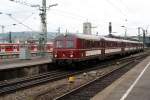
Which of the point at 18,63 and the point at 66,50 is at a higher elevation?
the point at 66,50

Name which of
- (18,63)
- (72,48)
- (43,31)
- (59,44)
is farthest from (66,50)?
(43,31)

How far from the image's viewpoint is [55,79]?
23672mm

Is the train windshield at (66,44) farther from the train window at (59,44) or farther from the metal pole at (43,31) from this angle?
the metal pole at (43,31)

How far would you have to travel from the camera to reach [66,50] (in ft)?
100

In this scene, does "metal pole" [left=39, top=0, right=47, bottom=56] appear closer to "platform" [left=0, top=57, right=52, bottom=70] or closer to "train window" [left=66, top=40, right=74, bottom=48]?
"platform" [left=0, top=57, right=52, bottom=70]

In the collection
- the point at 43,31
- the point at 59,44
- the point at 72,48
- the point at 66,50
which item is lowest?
the point at 66,50

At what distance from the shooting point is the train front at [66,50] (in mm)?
30281

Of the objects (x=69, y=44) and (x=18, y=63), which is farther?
(x=18, y=63)

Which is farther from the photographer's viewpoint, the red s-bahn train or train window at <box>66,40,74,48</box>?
train window at <box>66,40,74,48</box>

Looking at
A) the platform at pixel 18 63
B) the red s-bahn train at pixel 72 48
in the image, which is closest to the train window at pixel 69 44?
the red s-bahn train at pixel 72 48

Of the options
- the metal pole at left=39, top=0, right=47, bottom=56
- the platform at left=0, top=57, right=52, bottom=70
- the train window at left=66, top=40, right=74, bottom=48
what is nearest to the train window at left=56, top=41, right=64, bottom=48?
the train window at left=66, top=40, right=74, bottom=48

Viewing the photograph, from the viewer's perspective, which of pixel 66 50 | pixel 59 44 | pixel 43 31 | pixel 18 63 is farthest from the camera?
pixel 43 31

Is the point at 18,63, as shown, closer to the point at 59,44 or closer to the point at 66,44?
the point at 59,44

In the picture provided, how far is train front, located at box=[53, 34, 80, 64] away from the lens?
30281mm
